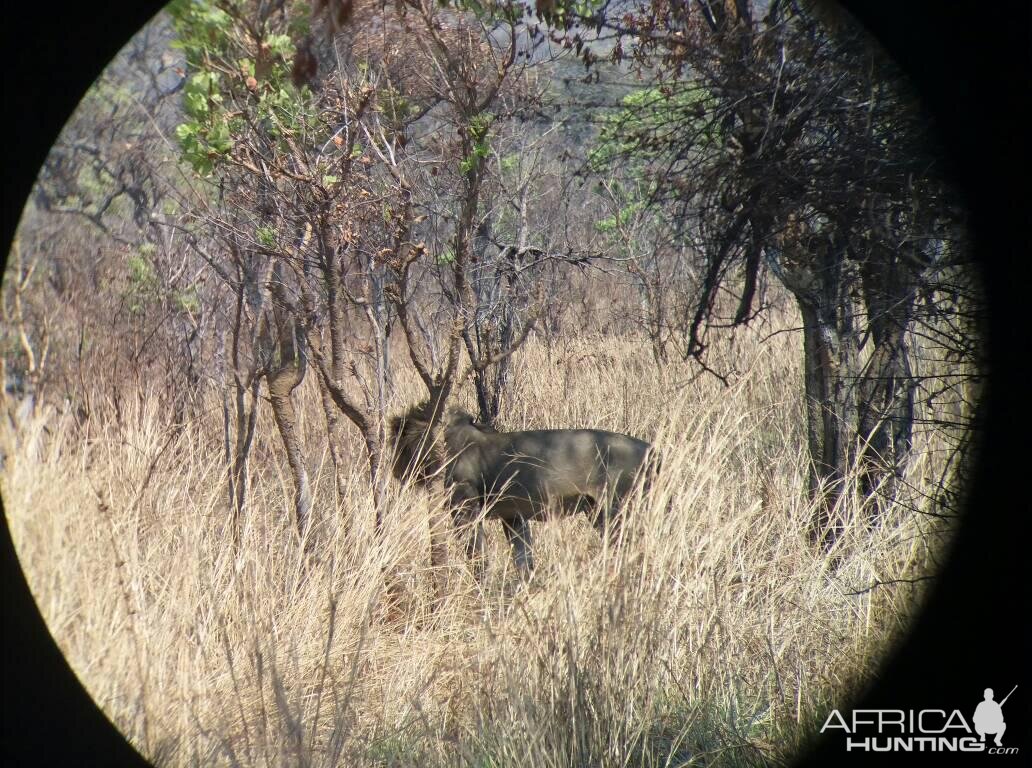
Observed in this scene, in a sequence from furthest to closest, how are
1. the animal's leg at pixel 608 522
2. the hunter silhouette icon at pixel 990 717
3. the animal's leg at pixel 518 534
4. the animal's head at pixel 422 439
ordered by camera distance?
the animal's leg at pixel 518 534, the animal's head at pixel 422 439, the animal's leg at pixel 608 522, the hunter silhouette icon at pixel 990 717

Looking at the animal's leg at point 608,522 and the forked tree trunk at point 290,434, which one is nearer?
the animal's leg at point 608,522

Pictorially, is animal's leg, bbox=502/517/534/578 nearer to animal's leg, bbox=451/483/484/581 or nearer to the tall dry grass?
animal's leg, bbox=451/483/484/581

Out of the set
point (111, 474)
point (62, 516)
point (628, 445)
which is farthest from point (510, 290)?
point (62, 516)

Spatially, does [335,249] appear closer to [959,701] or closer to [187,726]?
[187,726]

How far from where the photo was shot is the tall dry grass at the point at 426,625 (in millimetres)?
3137

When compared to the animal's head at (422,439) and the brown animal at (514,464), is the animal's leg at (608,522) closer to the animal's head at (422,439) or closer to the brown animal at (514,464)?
the brown animal at (514,464)

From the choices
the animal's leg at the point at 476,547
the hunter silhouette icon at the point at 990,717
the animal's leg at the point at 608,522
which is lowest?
the animal's leg at the point at 476,547

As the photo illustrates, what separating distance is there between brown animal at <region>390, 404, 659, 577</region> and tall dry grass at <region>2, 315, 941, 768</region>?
0.30m

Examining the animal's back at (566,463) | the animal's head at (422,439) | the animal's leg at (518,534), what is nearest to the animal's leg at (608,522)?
the animal's back at (566,463)

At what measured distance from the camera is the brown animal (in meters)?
5.04

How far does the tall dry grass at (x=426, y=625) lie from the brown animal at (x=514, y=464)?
30cm

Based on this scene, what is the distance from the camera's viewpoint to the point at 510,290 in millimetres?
7402

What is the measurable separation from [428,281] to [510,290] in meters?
4.56

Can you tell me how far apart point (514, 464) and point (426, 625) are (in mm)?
1076
